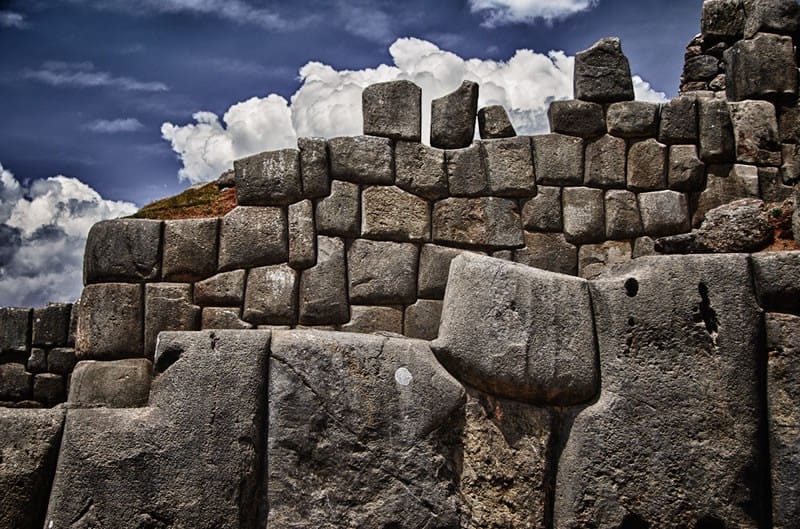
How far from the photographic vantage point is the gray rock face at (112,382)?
8609mm

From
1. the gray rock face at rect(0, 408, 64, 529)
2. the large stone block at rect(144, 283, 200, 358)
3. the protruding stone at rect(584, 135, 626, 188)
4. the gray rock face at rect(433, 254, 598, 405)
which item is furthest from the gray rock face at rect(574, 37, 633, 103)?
the gray rock face at rect(0, 408, 64, 529)

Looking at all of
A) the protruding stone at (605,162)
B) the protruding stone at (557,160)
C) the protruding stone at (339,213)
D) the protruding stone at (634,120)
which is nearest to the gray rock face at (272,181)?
the protruding stone at (339,213)

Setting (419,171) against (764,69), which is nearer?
(419,171)

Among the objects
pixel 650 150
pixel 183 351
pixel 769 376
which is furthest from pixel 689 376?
pixel 650 150

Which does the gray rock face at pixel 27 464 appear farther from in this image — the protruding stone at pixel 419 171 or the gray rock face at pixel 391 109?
the gray rock face at pixel 391 109

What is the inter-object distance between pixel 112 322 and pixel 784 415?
265 inches

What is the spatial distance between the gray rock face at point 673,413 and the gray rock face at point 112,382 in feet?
18.7

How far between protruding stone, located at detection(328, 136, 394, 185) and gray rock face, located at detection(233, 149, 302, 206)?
43cm

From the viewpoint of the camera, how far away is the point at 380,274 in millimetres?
9055

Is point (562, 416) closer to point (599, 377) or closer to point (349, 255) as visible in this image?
point (599, 377)

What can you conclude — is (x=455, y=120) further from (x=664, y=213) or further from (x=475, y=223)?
(x=664, y=213)

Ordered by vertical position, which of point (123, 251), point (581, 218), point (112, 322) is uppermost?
point (581, 218)

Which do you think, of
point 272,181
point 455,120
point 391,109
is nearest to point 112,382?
point 272,181

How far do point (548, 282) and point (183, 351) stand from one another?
183 cm
